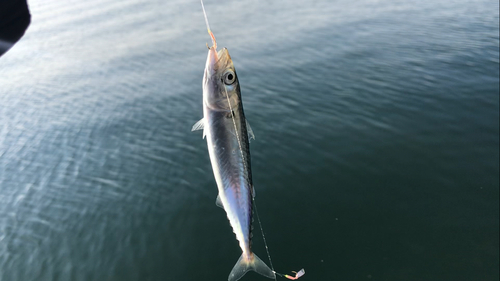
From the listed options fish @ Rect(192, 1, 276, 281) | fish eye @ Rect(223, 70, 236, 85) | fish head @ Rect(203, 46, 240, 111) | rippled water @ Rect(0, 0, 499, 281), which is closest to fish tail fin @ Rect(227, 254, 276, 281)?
fish @ Rect(192, 1, 276, 281)

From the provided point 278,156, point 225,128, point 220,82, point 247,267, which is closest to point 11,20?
point 220,82

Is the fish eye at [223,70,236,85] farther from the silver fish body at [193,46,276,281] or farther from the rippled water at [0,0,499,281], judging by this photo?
the rippled water at [0,0,499,281]

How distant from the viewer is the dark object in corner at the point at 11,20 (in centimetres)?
659

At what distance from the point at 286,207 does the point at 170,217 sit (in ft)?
9.04

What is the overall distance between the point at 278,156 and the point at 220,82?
5.99 metres

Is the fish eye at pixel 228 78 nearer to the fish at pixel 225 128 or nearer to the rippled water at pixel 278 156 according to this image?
the fish at pixel 225 128

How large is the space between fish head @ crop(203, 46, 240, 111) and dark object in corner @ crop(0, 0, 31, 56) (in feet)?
15.9

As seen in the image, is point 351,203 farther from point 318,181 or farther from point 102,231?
point 102,231

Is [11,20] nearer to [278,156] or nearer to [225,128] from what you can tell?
[225,128]

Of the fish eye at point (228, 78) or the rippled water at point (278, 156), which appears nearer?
the fish eye at point (228, 78)

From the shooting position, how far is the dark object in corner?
260 inches

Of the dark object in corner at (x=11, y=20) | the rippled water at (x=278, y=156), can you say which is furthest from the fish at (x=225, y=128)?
the dark object in corner at (x=11, y=20)

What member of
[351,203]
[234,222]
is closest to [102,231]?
[234,222]

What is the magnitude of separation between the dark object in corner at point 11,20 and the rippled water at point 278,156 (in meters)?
4.08
